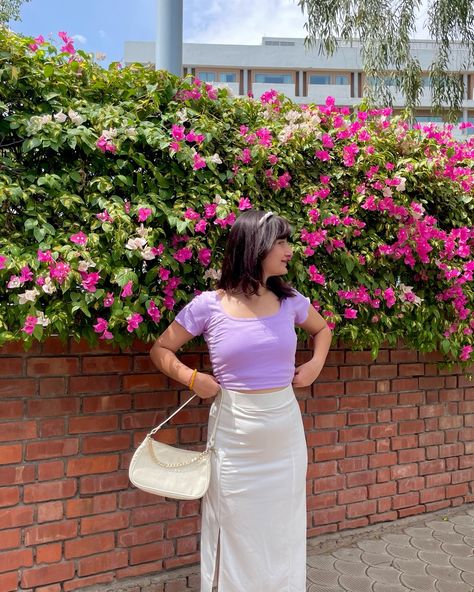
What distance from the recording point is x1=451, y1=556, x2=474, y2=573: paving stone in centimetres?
321

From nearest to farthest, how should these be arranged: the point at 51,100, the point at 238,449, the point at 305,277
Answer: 1. the point at 238,449
2. the point at 51,100
3. the point at 305,277

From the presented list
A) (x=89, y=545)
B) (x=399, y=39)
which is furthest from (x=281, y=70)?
(x=89, y=545)

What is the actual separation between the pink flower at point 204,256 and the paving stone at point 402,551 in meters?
2.10

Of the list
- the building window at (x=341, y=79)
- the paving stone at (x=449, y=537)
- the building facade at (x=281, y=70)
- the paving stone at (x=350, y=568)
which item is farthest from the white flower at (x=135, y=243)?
the building window at (x=341, y=79)

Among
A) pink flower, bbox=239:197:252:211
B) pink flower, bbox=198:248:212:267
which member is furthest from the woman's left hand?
pink flower, bbox=239:197:252:211

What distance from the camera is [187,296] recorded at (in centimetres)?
264

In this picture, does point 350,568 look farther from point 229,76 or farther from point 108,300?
point 229,76

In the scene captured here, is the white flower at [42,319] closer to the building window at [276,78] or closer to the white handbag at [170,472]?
the white handbag at [170,472]

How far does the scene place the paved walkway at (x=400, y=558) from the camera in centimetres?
303

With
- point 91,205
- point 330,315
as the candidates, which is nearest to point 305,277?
point 330,315

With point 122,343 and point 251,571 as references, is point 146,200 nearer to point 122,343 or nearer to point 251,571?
point 122,343

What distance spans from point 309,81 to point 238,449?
150ft

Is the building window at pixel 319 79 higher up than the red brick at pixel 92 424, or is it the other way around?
the building window at pixel 319 79

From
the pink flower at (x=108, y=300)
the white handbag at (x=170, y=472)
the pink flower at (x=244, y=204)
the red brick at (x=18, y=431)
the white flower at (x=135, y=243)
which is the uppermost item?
the pink flower at (x=244, y=204)
